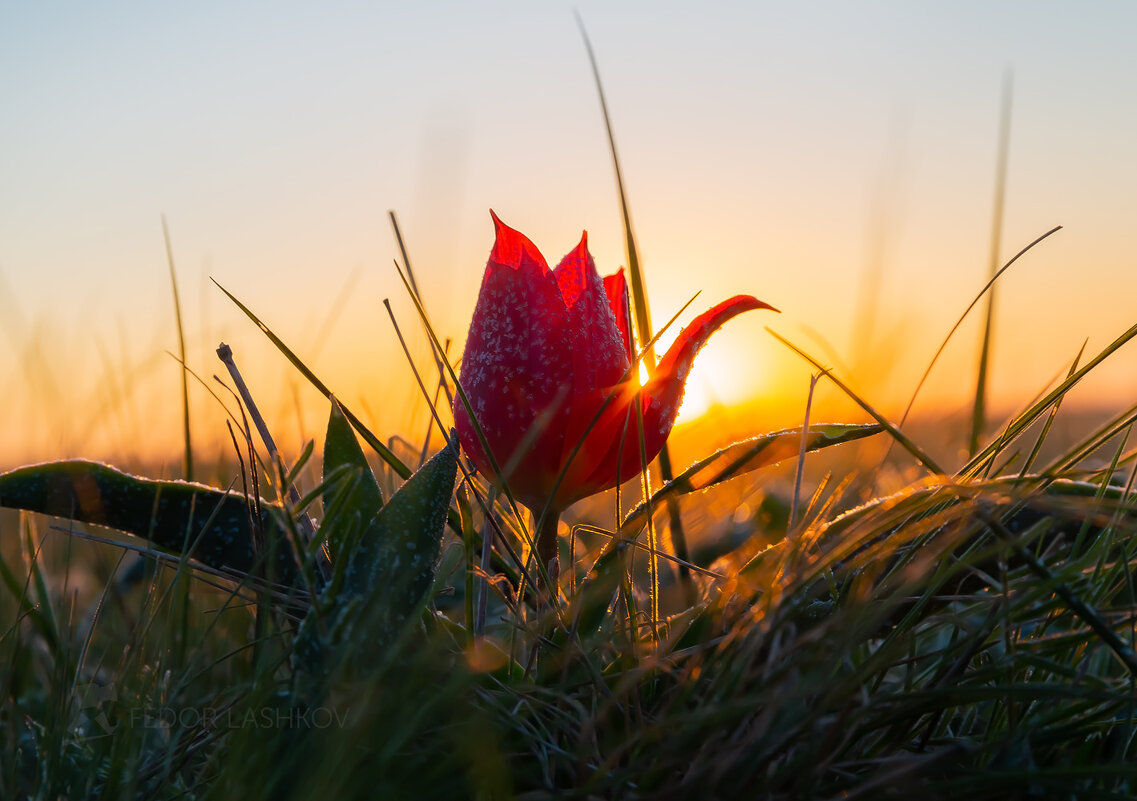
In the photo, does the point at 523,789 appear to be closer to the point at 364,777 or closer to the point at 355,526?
the point at 364,777

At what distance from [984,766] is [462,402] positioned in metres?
0.58

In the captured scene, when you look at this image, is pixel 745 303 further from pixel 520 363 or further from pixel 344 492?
pixel 344 492

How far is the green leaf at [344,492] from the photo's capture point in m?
0.78

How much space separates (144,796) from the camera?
744 mm

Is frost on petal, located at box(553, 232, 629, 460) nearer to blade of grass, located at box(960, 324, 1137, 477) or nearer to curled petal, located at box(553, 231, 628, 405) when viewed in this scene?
curled petal, located at box(553, 231, 628, 405)

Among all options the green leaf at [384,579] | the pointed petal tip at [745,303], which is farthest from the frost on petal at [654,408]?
the green leaf at [384,579]

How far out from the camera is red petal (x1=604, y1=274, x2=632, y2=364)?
Result: 39.6 inches

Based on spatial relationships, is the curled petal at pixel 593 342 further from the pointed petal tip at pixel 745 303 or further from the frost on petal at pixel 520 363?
the pointed petal tip at pixel 745 303

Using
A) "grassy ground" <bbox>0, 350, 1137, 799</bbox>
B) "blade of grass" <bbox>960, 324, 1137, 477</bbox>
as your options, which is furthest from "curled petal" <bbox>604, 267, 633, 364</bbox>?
"blade of grass" <bbox>960, 324, 1137, 477</bbox>

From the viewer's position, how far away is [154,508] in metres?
0.86

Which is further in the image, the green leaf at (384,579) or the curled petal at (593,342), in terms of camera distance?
the curled petal at (593,342)

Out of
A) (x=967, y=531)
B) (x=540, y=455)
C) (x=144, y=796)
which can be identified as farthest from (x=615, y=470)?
(x=144, y=796)

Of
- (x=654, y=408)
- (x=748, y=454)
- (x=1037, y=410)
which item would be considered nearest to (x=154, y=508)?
(x=654, y=408)

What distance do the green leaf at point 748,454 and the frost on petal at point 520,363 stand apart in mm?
133
